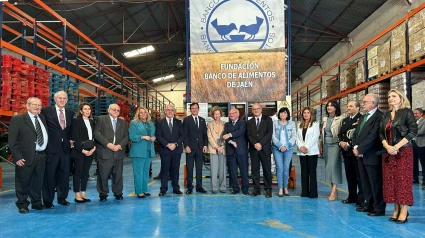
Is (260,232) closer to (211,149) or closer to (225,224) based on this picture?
(225,224)

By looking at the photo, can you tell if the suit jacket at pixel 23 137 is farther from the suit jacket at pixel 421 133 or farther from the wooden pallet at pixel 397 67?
the wooden pallet at pixel 397 67

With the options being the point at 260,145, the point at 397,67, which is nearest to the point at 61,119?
the point at 260,145

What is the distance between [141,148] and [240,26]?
3.60 m

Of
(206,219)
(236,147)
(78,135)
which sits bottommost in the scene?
(206,219)

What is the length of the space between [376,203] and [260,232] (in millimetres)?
1960

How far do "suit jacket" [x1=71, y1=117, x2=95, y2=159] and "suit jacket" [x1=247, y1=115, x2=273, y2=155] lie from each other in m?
2.94

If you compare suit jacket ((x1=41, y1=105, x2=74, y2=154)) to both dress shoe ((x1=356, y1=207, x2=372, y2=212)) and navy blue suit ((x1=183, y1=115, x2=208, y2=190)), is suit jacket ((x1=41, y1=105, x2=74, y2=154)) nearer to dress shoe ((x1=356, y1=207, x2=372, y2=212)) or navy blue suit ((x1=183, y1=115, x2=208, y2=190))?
navy blue suit ((x1=183, y1=115, x2=208, y2=190))

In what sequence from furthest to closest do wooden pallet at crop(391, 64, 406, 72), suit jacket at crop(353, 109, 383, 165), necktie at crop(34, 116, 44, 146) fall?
1. wooden pallet at crop(391, 64, 406, 72)
2. necktie at crop(34, 116, 44, 146)
3. suit jacket at crop(353, 109, 383, 165)

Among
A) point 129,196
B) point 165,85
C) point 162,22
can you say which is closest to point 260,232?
point 129,196

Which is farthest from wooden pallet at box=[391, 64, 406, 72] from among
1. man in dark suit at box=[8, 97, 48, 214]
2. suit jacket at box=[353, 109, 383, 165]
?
man in dark suit at box=[8, 97, 48, 214]

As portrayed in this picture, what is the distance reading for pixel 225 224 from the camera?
4359mm

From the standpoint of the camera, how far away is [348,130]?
550 centimetres

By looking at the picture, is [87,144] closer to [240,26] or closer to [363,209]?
[240,26]

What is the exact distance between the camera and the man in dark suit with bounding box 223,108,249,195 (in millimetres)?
6520
